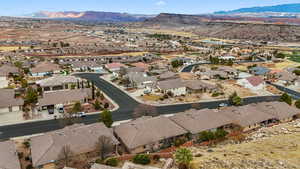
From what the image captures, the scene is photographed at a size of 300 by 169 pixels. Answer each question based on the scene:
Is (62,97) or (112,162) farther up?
(62,97)

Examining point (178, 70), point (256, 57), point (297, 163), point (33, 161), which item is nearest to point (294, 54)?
point (256, 57)

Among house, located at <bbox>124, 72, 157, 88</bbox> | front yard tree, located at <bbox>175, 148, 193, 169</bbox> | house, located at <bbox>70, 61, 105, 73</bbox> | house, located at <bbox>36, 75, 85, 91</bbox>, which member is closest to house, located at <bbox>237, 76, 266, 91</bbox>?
house, located at <bbox>124, 72, 157, 88</bbox>

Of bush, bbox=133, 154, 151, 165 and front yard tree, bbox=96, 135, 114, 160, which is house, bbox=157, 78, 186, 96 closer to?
front yard tree, bbox=96, 135, 114, 160

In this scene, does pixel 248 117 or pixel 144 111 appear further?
pixel 144 111

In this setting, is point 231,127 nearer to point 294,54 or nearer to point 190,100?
point 190,100

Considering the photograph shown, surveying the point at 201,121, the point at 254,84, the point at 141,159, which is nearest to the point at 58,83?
Answer: the point at 201,121

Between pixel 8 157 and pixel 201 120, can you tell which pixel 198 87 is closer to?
pixel 201 120

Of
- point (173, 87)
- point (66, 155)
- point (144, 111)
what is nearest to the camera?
point (66, 155)

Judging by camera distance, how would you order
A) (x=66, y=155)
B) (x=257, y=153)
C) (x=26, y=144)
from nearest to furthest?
(x=66, y=155) < (x=257, y=153) < (x=26, y=144)
